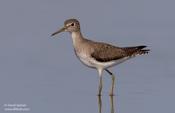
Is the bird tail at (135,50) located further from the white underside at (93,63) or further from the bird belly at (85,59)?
the bird belly at (85,59)

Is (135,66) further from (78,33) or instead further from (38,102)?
(38,102)

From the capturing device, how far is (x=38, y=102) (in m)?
17.5

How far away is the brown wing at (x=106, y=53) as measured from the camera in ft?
63.0

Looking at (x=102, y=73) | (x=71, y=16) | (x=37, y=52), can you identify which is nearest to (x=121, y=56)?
(x=102, y=73)

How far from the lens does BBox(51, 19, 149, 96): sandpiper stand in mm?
19078

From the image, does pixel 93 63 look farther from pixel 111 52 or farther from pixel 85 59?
pixel 111 52

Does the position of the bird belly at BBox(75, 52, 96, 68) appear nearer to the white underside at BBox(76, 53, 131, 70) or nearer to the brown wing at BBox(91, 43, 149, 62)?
the white underside at BBox(76, 53, 131, 70)

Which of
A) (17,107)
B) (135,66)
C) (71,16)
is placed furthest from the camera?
(71,16)

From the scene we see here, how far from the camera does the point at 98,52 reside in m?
19.2

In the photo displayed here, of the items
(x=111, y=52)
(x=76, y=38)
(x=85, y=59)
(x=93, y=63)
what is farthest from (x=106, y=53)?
(x=76, y=38)

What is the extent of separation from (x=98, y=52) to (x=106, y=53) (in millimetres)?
216

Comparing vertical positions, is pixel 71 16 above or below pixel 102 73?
above

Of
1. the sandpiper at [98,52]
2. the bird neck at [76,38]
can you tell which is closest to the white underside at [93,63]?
the sandpiper at [98,52]

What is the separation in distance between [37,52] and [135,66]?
2.31m
